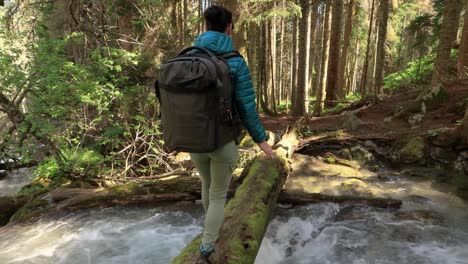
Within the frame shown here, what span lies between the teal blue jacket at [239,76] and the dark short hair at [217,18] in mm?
62

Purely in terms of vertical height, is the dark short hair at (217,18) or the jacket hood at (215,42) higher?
the dark short hair at (217,18)

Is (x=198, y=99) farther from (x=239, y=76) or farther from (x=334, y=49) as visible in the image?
(x=334, y=49)

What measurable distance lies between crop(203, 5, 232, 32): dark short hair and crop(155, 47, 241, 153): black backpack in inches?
10.5

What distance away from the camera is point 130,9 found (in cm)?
978

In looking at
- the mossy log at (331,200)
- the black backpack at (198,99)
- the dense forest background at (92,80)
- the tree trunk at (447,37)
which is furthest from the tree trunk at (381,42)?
the black backpack at (198,99)

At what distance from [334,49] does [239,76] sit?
13.8m

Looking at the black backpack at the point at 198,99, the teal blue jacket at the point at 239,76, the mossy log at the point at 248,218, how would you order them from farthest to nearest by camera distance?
the mossy log at the point at 248,218 < the teal blue jacket at the point at 239,76 < the black backpack at the point at 198,99

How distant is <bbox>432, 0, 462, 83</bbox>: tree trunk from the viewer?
1095cm

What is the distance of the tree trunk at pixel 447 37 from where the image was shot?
10953mm

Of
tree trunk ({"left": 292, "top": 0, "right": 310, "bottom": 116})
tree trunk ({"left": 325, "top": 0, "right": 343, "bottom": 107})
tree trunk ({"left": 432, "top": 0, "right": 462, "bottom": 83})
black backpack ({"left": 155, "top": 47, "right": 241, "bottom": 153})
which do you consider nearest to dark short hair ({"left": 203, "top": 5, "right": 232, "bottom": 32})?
black backpack ({"left": 155, "top": 47, "right": 241, "bottom": 153})

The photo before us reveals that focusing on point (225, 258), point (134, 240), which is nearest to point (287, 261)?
point (225, 258)

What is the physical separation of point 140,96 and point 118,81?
66 cm

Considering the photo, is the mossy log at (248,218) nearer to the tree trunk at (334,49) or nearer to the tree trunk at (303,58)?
the tree trunk at (303,58)

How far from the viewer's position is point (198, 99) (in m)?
2.63
